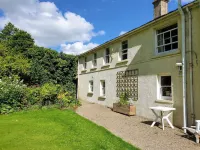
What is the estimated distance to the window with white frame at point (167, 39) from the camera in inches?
398

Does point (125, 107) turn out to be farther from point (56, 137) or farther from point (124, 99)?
point (56, 137)

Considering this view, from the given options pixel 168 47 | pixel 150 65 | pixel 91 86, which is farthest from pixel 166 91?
pixel 91 86

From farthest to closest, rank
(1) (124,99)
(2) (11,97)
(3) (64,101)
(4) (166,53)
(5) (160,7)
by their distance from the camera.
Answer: (3) (64,101) < (2) (11,97) < (1) (124,99) < (5) (160,7) < (4) (166,53)

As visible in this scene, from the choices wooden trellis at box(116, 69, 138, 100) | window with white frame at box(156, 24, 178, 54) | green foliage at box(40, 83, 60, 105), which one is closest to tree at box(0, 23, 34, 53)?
green foliage at box(40, 83, 60, 105)

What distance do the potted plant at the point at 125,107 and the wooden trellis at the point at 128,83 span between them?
426 mm

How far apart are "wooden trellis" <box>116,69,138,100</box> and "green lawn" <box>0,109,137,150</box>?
4528 millimetres

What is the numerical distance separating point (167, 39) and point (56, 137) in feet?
25.4

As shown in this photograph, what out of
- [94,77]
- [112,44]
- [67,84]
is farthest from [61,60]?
[112,44]

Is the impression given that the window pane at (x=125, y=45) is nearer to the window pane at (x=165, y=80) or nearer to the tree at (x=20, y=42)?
the window pane at (x=165, y=80)

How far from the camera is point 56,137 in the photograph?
A: 7578 millimetres

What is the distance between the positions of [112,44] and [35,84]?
11.6 metres

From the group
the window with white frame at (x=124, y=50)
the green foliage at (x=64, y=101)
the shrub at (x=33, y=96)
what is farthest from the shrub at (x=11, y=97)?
the window with white frame at (x=124, y=50)

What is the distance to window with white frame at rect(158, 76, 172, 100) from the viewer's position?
405 inches

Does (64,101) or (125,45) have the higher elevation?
(125,45)
